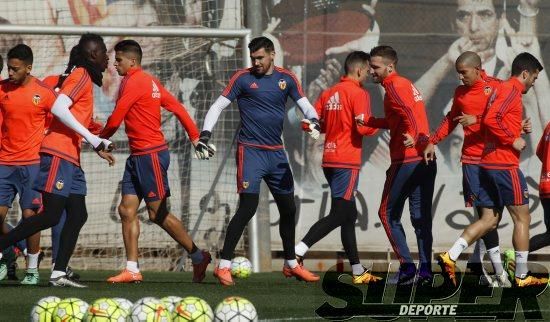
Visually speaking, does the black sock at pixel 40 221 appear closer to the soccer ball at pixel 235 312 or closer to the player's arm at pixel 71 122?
the player's arm at pixel 71 122

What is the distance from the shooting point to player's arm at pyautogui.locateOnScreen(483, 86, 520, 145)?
1136cm

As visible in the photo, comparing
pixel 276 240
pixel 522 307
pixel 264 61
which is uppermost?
pixel 264 61

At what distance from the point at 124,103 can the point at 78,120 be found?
79cm

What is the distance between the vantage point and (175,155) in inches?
616

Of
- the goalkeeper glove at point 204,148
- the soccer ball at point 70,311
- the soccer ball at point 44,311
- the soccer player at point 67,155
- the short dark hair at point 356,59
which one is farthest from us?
the short dark hair at point 356,59

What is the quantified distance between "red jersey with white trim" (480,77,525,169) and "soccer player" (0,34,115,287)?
10.9 feet

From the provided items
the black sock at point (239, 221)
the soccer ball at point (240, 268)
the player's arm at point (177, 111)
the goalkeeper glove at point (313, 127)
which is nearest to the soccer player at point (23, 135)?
the player's arm at point (177, 111)

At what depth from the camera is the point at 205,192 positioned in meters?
15.5

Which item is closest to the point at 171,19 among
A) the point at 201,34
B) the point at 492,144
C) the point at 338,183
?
the point at 201,34

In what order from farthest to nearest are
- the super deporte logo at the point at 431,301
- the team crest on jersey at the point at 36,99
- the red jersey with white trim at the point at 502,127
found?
the team crest on jersey at the point at 36,99 → the red jersey with white trim at the point at 502,127 → the super deporte logo at the point at 431,301

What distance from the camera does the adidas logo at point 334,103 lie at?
1251cm

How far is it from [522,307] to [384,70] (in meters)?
3.33

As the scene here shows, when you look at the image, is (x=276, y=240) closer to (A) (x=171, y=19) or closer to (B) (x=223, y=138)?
(B) (x=223, y=138)

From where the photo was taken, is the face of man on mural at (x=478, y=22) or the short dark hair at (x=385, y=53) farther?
A: the face of man on mural at (x=478, y=22)
